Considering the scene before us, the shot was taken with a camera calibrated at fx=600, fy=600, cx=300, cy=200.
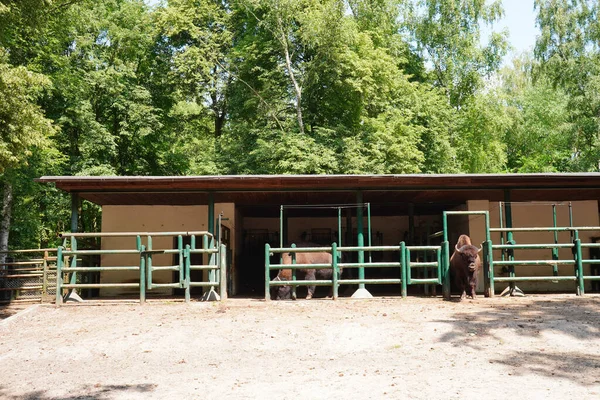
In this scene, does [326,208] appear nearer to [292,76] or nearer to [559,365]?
[292,76]

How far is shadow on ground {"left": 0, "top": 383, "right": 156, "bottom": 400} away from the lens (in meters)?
6.30

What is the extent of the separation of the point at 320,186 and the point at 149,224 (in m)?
5.89

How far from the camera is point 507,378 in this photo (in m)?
6.50

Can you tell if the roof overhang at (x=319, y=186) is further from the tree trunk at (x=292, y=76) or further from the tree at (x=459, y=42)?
the tree at (x=459, y=42)

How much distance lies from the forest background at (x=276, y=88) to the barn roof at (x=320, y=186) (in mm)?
7040

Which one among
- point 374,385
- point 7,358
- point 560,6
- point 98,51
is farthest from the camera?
point 560,6

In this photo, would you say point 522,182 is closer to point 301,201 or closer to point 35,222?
point 301,201

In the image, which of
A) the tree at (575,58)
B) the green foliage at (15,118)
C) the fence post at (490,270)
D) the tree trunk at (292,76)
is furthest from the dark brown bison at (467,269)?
the tree at (575,58)

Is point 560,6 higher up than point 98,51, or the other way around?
point 560,6

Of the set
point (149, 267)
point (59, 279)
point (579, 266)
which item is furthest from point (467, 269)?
point (59, 279)

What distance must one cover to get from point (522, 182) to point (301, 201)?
6.09 m

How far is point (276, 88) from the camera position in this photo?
27156mm

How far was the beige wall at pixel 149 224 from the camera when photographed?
17203 millimetres

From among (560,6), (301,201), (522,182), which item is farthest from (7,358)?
(560,6)
